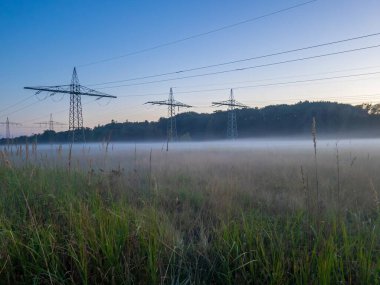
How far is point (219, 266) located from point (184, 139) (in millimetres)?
50669

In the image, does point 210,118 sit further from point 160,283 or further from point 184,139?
point 160,283

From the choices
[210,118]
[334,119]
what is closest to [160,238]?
[334,119]

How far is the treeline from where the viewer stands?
216 feet

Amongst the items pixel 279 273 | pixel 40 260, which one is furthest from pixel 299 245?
pixel 40 260

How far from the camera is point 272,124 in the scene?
7969 cm

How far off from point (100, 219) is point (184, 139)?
50.3 m

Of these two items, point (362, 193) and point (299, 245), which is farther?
point (362, 193)

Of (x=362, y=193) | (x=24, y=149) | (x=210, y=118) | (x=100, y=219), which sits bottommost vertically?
(x=362, y=193)

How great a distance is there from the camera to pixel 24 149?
6141 mm

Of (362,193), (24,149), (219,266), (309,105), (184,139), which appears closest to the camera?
(219,266)

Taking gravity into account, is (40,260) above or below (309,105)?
below

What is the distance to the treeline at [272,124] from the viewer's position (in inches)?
2586

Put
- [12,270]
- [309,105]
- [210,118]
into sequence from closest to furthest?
[12,270], [309,105], [210,118]

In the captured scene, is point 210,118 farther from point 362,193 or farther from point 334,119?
point 362,193
